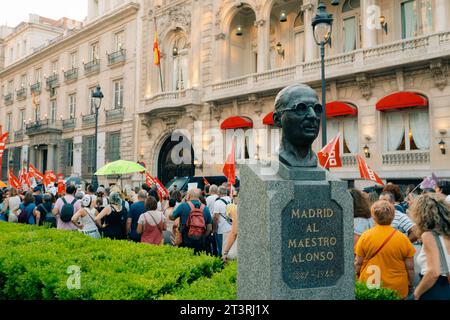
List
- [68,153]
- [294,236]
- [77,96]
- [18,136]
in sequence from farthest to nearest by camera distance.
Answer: [18,136] → [68,153] → [77,96] → [294,236]

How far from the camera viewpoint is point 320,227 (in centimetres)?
429

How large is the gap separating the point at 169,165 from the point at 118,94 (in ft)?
25.6

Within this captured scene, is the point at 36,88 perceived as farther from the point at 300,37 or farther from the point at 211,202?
the point at 211,202

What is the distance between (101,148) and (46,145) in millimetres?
9724

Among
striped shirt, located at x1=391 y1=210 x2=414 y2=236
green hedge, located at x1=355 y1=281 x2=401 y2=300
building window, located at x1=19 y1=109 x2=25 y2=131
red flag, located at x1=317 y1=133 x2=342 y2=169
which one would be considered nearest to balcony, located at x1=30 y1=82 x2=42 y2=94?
building window, located at x1=19 y1=109 x2=25 y2=131

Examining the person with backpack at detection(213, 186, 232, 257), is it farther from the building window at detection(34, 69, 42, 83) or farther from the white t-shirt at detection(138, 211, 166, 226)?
the building window at detection(34, 69, 42, 83)

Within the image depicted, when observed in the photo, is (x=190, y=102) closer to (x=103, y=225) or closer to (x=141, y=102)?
(x=141, y=102)

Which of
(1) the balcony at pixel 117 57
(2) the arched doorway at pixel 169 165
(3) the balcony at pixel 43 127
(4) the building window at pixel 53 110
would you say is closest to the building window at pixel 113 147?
(2) the arched doorway at pixel 169 165

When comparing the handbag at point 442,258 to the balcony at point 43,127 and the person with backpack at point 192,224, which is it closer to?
the person with backpack at point 192,224

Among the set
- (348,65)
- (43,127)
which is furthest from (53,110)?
(348,65)

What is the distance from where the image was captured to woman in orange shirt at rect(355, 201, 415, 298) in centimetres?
473

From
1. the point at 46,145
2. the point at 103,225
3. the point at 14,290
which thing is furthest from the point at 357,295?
the point at 46,145

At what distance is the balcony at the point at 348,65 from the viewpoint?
1697cm

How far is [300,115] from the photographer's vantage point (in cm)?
434
